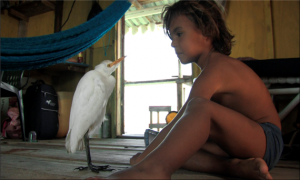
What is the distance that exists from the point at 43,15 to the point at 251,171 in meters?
3.86

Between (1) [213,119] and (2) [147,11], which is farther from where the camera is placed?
(2) [147,11]

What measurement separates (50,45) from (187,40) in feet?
3.20

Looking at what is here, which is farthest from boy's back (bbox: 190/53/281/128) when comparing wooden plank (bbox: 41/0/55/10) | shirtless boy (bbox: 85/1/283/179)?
wooden plank (bbox: 41/0/55/10)

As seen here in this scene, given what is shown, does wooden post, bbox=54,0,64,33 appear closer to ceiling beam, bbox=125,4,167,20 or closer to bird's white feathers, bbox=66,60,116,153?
ceiling beam, bbox=125,4,167,20

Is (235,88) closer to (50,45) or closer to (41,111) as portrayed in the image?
(50,45)

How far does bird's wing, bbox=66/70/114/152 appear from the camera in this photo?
90 cm

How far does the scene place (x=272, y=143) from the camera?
638 mm

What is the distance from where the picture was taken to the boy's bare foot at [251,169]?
0.54 m

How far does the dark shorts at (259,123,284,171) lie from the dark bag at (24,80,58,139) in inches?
95.8

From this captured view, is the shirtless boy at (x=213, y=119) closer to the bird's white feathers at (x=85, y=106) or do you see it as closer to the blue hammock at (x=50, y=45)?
the bird's white feathers at (x=85, y=106)

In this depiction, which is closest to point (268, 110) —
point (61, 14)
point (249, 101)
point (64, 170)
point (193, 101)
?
point (249, 101)

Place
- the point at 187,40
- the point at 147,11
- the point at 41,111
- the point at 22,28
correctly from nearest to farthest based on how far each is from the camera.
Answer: the point at 187,40, the point at 41,111, the point at 22,28, the point at 147,11

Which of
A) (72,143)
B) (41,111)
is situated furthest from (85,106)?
(41,111)

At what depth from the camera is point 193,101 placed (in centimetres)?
54
